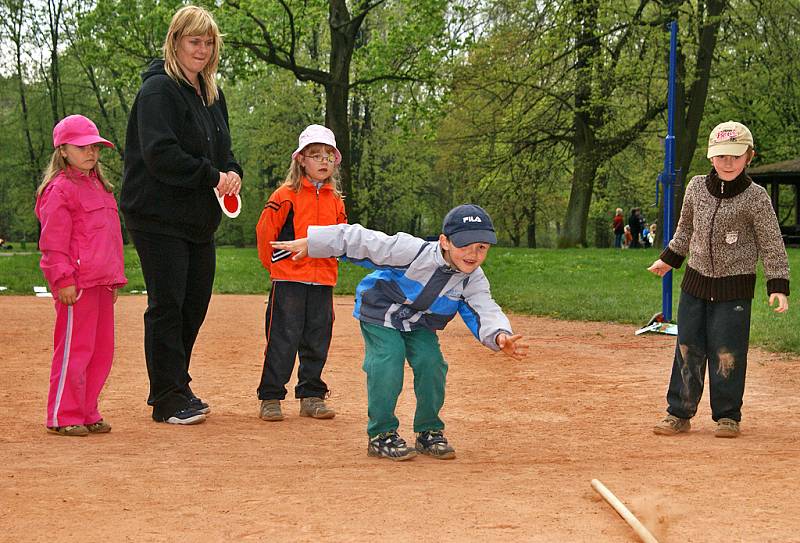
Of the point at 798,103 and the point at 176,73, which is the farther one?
the point at 798,103

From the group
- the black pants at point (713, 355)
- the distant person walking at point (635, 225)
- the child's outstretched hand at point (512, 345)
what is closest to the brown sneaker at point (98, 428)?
the child's outstretched hand at point (512, 345)

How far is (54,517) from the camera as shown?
11.7 ft

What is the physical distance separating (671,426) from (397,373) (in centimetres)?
160

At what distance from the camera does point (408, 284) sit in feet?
15.6

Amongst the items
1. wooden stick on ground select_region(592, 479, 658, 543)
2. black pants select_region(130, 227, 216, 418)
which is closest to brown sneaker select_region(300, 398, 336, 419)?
black pants select_region(130, 227, 216, 418)

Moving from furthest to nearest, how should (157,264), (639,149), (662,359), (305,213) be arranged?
1. (639,149)
2. (662,359)
3. (305,213)
4. (157,264)

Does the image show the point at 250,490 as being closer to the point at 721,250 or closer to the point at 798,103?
the point at 721,250

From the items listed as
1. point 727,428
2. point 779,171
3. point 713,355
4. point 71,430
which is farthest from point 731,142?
point 779,171

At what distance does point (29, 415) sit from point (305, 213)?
194 centimetres

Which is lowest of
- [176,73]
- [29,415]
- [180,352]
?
[29,415]

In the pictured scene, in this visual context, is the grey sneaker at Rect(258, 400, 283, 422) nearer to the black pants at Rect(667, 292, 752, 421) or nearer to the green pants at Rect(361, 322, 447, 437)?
the green pants at Rect(361, 322, 447, 437)

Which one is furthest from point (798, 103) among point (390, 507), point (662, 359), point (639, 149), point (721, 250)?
point (390, 507)

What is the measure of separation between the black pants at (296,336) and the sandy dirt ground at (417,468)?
22cm

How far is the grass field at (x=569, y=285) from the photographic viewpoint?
36.8ft
